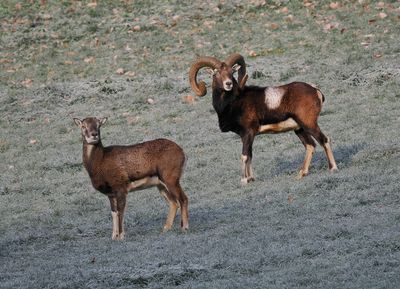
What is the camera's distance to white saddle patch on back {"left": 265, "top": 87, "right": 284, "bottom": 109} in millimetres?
19891

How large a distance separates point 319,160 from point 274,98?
2221 mm

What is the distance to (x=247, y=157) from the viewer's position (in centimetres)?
2022

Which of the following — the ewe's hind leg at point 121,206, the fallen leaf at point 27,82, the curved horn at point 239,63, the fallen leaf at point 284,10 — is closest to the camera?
the ewe's hind leg at point 121,206

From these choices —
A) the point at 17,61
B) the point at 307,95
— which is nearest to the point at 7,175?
the point at 307,95

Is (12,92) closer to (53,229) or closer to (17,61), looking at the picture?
(17,61)

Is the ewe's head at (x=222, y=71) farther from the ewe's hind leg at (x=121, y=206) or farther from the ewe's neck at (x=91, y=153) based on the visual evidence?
the ewe's hind leg at (x=121, y=206)

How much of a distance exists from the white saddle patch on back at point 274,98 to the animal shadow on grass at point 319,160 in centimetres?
167

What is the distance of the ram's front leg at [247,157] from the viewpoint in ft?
66.1

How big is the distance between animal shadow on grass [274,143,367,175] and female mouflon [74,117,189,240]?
15.9 ft

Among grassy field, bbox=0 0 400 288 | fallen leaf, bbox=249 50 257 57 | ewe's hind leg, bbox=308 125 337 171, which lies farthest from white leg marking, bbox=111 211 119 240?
fallen leaf, bbox=249 50 257 57

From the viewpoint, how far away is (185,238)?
15.6m

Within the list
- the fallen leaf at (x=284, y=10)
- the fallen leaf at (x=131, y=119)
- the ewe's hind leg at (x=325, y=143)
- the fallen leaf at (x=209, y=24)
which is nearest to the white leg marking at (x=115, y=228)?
the ewe's hind leg at (x=325, y=143)

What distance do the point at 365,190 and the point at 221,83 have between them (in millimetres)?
4630

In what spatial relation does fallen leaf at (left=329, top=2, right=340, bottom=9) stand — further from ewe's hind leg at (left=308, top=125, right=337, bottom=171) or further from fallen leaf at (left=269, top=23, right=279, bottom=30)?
ewe's hind leg at (left=308, top=125, right=337, bottom=171)
